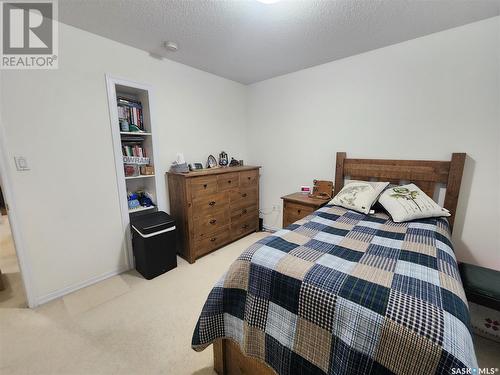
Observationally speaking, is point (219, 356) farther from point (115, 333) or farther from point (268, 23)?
point (268, 23)

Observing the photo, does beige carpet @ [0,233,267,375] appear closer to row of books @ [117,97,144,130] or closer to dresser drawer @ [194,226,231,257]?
dresser drawer @ [194,226,231,257]

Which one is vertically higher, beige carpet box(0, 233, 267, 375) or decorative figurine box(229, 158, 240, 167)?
decorative figurine box(229, 158, 240, 167)

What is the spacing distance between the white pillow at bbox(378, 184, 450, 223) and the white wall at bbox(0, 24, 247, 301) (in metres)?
2.45

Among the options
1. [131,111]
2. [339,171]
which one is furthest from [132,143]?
[339,171]

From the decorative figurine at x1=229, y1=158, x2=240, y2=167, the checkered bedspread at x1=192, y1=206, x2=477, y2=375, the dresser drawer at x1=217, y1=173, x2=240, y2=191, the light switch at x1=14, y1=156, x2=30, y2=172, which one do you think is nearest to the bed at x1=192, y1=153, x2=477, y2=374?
the checkered bedspread at x1=192, y1=206, x2=477, y2=375

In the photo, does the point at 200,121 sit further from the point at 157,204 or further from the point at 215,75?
the point at 157,204

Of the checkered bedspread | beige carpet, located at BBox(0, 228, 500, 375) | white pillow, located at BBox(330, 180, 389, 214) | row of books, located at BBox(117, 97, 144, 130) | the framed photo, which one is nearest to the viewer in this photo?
the checkered bedspread

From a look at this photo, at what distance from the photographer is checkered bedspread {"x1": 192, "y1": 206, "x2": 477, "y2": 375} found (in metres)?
0.76

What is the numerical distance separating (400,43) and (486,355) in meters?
2.65

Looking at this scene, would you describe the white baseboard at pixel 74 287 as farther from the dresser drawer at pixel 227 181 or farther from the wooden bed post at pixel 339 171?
the wooden bed post at pixel 339 171

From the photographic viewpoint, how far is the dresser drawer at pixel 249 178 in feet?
10.2

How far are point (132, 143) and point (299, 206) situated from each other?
2.08 m

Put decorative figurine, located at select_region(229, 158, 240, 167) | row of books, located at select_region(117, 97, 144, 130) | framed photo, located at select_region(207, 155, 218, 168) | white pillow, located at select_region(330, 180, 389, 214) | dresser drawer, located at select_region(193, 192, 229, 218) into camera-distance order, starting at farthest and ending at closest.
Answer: decorative figurine, located at select_region(229, 158, 240, 167) < framed photo, located at select_region(207, 155, 218, 168) < dresser drawer, located at select_region(193, 192, 229, 218) < row of books, located at select_region(117, 97, 144, 130) < white pillow, located at select_region(330, 180, 389, 214)

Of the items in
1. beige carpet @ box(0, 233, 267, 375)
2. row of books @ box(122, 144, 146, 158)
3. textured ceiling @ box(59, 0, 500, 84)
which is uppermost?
textured ceiling @ box(59, 0, 500, 84)
